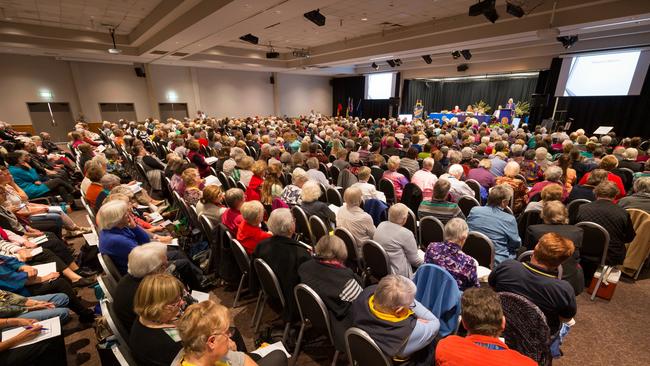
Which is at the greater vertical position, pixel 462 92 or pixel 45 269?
pixel 462 92

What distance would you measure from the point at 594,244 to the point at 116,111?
19180 millimetres

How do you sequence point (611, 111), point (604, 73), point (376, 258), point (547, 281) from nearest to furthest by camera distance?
point (547, 281)
point (376, 258)
point (604, 73)
point (611, 111)

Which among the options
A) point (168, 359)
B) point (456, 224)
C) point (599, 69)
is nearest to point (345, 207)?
point (456, 224)

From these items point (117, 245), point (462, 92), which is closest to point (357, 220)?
point (117, 245)

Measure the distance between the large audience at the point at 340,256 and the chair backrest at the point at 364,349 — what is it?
0.07 m

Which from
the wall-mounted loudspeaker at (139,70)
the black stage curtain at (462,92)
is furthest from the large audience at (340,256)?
A: the black stage curtain at (462,92)

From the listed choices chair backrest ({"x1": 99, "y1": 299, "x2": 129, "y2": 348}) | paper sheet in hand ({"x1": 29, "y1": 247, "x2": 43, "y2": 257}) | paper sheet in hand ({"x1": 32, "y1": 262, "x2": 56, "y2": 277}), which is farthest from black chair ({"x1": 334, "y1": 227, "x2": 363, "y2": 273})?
paper sheet in hand ({"x1": 29, "y1": 247, "x2": 43, "y2": 257})

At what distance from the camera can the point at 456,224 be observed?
214 cm

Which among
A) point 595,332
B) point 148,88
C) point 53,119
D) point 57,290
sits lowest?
point 595,332

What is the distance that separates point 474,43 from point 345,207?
936cm

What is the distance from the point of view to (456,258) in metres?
2.12

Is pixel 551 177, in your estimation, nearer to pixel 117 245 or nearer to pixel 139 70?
pixel 117 245

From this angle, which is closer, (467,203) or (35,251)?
(35,251)

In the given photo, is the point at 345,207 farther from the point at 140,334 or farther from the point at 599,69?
the point at 599,69
